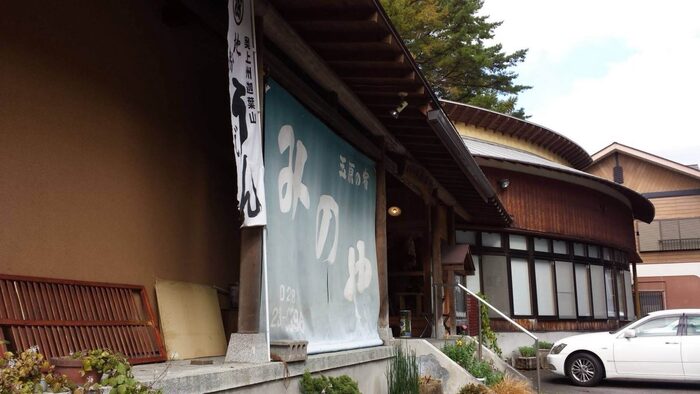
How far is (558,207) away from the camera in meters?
19.3

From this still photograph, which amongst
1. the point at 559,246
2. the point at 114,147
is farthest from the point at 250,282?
the point at 559,246

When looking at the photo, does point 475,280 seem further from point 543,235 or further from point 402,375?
point 402,375

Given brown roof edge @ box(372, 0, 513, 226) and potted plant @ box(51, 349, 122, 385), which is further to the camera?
brown roof edge @ box(372, 0, 513, 226)

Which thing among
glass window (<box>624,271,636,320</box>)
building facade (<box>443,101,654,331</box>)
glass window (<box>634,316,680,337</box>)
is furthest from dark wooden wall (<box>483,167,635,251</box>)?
glass window (<box>634,316,680,337</box>)

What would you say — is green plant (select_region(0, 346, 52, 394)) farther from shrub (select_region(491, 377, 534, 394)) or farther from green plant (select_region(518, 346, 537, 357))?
green plant (select_region(518, 346, 537, 357))

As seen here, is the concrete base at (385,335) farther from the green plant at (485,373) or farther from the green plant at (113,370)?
the green plant at (113,370)

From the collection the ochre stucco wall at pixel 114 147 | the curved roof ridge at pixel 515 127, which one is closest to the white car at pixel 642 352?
the curved roof ridge at pixel 515 127

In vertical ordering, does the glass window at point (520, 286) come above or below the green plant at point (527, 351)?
above

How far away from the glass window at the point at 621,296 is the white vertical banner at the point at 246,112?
20.0 metres

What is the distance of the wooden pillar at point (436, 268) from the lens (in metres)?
12.8

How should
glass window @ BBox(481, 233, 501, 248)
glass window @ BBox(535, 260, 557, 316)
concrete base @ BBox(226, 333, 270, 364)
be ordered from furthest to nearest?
glass window @ BBox(535, 260, 557, 316), glass window @ BBox(481, 233, 501, 248), concrete base @ BBox(226, 333, 270, 364)

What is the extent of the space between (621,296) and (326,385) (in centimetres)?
1961

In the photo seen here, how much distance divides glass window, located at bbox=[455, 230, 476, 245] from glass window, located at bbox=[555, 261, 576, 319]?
328cm

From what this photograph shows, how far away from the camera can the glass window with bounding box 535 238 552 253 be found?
18.9 metres
